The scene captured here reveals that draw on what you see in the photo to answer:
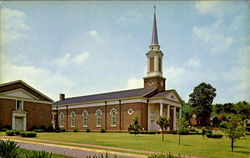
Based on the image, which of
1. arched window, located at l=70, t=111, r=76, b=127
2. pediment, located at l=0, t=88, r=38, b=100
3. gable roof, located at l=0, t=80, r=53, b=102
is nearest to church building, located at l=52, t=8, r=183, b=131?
arched window, located at l=70, t=111, r=76, b=127

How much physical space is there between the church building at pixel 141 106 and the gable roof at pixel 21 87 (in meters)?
9.11

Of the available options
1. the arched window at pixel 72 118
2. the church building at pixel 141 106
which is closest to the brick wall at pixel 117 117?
the church building at pixel 141 106

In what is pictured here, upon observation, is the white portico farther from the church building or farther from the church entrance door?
the church entrance door

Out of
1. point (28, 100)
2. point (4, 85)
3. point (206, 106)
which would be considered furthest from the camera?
point (206, 106)

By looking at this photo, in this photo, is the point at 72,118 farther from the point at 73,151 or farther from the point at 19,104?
the point at 73,151

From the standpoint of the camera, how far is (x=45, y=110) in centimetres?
→ 3997

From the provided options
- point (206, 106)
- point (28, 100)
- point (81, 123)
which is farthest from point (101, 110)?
point (206, 106)

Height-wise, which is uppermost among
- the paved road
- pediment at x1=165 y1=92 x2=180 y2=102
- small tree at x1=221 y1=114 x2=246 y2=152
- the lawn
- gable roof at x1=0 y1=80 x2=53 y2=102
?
gable roof at x1=0 y1=80 x2=53 y2=102

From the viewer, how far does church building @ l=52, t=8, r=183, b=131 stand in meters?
38.1

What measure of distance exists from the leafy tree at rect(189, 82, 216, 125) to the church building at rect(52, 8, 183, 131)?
22.1 metres

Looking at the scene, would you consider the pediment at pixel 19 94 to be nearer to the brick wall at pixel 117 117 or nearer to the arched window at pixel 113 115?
the brick wall at pixel 117 117

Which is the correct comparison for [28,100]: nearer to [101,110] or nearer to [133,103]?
[101,110]

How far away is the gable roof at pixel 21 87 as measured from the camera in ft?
113

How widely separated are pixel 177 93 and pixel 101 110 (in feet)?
48.2
